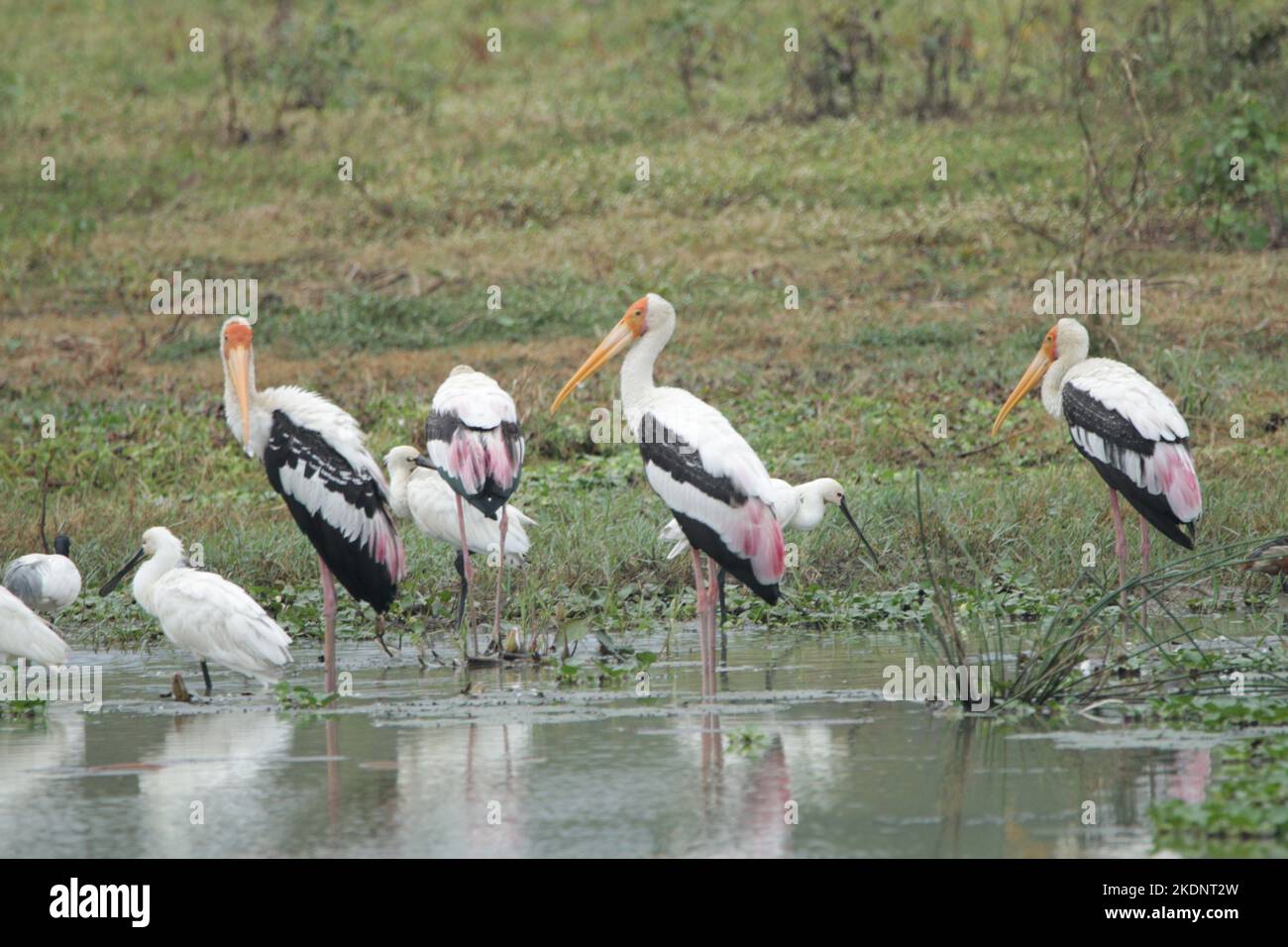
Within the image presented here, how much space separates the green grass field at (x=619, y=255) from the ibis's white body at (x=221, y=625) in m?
1.36

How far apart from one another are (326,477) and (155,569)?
2.79 ft

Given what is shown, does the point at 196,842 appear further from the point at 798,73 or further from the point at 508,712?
the point at 798,73

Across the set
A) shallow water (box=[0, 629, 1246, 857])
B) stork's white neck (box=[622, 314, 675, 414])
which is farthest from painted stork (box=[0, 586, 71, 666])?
stork's white neck (box=[622, 314, 675, 414])

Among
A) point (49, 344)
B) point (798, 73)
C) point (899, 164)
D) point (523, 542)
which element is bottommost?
point (523, 542)

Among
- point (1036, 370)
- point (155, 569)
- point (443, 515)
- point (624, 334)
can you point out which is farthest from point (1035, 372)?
point (155, 569)

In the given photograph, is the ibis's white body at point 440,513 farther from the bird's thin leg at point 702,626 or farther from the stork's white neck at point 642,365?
the bird's thin leg at point 702,626

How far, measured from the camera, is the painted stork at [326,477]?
803cm

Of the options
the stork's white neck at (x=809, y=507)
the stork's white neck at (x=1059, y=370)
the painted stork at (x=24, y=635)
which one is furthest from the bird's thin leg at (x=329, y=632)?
the stork's white neck at (x=1059, y=370)

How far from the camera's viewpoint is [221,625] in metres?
7.46

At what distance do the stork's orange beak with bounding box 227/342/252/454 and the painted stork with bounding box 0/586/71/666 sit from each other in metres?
1.12

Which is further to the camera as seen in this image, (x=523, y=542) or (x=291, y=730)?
(x=523, y=542)

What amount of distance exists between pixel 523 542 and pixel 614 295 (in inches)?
290
